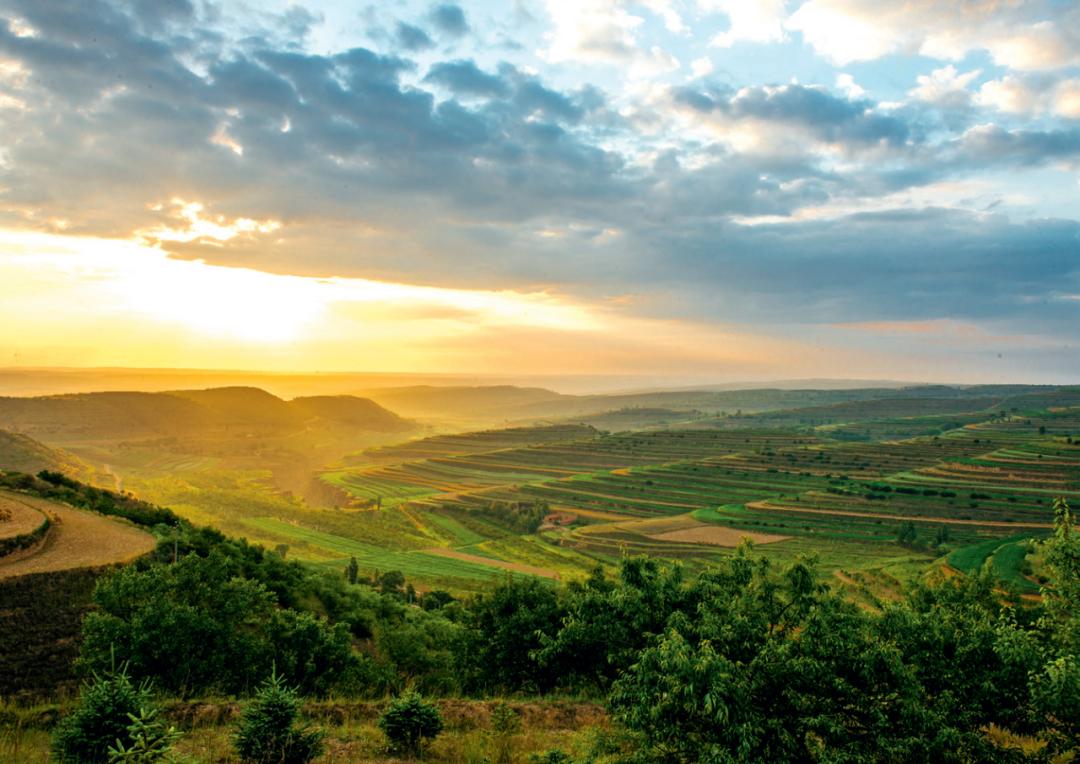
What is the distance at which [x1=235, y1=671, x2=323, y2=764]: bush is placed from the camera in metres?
15.8

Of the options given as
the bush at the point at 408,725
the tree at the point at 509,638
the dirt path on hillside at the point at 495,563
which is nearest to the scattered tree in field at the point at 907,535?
the dirt path on hillside at the point at 495,563

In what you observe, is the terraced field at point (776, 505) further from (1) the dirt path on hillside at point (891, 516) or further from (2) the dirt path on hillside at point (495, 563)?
(2) the dirt path on hillside at point (495, 563)

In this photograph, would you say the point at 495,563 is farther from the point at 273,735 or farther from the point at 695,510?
the point at 273,735

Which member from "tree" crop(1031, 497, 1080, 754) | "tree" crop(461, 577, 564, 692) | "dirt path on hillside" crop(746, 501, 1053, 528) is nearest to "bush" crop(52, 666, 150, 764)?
"tree" crop(461, 577, 564, 692)

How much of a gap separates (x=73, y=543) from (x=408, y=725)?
127 ft

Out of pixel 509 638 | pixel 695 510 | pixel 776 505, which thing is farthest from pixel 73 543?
pixel 776 505

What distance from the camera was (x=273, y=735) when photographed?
15969 mm

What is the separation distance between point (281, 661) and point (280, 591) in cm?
1869

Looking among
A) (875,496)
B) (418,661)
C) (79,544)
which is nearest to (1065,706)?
(418,661)

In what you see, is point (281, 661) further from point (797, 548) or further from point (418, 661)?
point (797, 548)

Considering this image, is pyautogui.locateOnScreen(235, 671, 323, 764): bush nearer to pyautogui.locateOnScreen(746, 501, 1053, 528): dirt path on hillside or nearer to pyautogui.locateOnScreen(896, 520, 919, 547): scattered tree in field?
pyautogui.locateOnScreen(896, 520, 919, 547): scattered tree in field

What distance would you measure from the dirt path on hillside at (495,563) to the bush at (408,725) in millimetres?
71609

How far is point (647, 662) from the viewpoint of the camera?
1425cm

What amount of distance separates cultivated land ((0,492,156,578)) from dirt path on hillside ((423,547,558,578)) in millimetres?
54801
